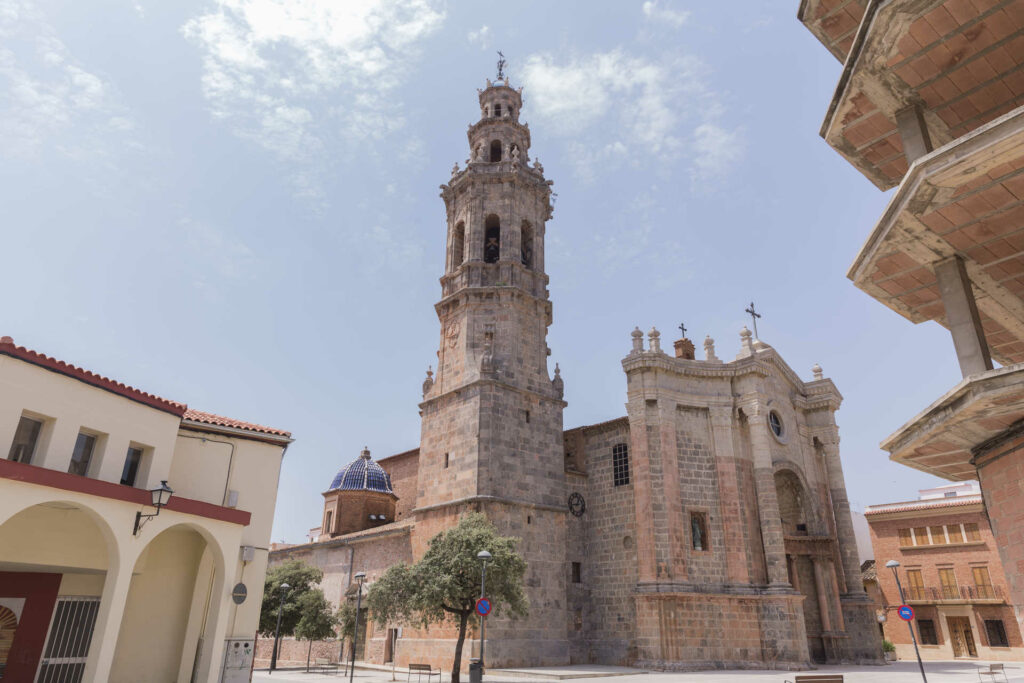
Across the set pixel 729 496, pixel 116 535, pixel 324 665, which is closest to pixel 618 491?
pixel 729 496

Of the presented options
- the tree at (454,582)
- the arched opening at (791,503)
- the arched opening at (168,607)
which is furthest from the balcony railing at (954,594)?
the arched opening at (168,607)

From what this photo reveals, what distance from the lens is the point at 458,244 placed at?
32.7 metres

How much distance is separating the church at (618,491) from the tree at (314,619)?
5.15 feet

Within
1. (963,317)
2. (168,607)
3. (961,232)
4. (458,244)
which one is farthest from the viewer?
(458,244)

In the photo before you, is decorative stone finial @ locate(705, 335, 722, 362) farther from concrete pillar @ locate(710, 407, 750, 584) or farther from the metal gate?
the metal gate

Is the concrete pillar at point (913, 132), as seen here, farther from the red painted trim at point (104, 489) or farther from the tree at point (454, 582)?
the tree at point (454, 582)

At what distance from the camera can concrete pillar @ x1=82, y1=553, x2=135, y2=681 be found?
456 inches

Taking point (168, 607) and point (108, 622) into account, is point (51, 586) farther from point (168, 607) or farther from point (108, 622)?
point (168, 607)

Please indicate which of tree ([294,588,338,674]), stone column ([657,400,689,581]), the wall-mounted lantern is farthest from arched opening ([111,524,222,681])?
stone column ([657,400,689,581])

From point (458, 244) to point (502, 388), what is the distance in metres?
9.39

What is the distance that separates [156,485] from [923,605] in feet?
132

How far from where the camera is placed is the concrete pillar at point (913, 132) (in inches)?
328

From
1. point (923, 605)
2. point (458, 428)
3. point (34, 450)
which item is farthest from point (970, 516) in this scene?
point (34, 450)

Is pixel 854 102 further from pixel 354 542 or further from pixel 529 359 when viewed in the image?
pixel 354 542
